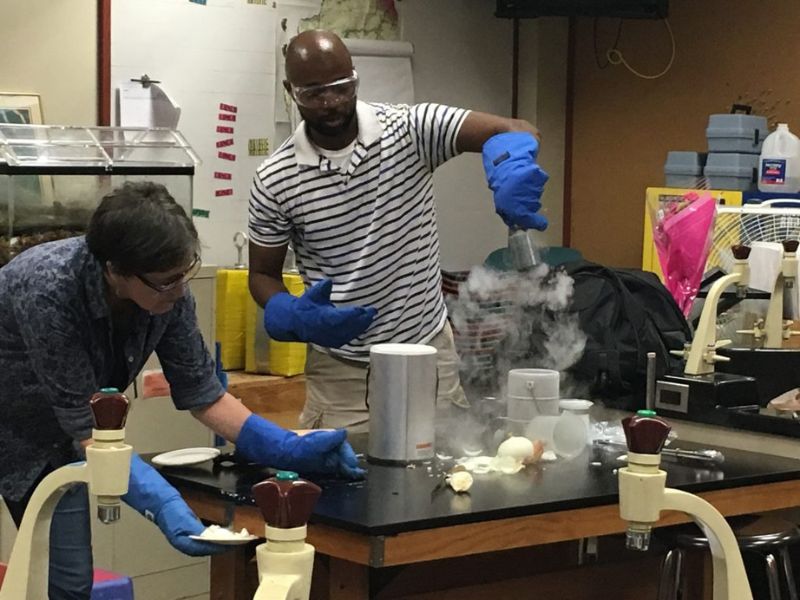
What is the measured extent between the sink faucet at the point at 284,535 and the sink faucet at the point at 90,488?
35 centimetres

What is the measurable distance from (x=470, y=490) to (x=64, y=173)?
1.83 m

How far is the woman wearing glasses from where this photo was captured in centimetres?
212

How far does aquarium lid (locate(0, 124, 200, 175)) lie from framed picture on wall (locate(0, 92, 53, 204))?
0.15 feet

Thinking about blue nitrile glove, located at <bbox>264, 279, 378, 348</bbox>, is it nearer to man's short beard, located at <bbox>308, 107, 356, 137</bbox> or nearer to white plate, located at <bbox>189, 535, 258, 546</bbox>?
man's short beard, located at <bbox>308, 107, 356, 137</bbox>

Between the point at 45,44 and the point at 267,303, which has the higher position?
the point at 45,44

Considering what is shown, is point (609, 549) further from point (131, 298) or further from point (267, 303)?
point (131, 298)

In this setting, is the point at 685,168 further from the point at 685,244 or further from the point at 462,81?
the point at 685,244

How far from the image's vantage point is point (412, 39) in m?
5.32

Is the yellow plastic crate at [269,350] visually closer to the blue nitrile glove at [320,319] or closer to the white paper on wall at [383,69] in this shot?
the white paper on wall at [383,69]

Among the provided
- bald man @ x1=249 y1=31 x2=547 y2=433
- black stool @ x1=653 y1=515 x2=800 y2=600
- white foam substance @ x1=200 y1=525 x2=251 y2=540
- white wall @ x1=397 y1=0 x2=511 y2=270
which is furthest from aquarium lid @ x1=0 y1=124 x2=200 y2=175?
white foam substance @ x1=200 y1=525 x2=251 y2=540

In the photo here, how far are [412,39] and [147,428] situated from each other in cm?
225

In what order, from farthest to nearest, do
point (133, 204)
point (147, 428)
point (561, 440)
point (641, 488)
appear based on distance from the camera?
1. point (147, 428)
2. point (561, 440)
3. point (133, 204)
4. point (641, 488)

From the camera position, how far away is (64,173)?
3617 mm

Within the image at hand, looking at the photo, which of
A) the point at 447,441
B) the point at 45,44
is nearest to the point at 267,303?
the point at 447,441
